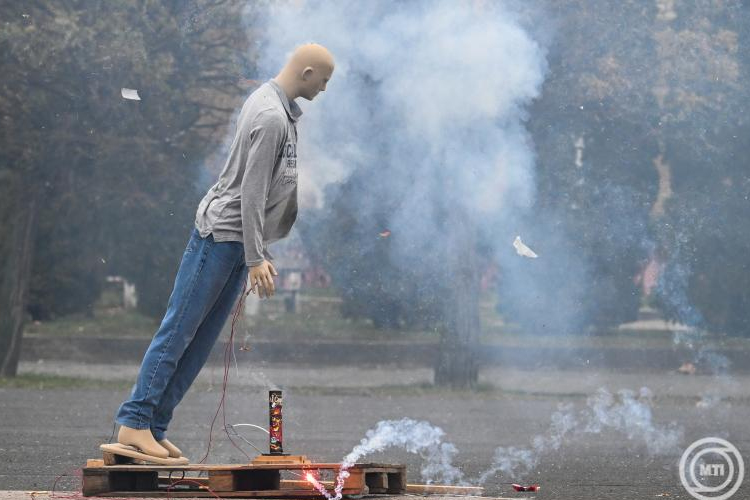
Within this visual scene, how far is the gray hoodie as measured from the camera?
5164 millimetres

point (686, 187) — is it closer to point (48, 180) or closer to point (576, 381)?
point (576, 381)

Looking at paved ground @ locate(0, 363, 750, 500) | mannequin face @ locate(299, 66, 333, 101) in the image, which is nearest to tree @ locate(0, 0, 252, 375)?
paved ground @ locate(0, 363, 750, 500)

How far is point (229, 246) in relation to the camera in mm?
5301

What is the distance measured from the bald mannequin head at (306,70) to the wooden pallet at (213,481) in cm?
154

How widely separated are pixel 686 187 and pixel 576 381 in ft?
14.4

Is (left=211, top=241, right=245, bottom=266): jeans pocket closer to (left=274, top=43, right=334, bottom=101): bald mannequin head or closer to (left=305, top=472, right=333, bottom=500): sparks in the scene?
(left=274, top=43, right=334, bottom=101): bald mannequin head

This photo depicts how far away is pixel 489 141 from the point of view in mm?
10805

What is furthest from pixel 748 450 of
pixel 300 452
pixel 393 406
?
pixel 393 406

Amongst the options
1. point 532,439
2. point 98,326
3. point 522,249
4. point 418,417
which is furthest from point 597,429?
point 98,326

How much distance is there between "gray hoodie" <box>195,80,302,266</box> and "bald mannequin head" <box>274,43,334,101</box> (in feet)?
0.17

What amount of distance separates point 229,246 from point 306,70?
796 millimetres

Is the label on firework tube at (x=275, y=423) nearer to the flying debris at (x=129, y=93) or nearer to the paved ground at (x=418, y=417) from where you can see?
the paved ground at (x=418, y=417)

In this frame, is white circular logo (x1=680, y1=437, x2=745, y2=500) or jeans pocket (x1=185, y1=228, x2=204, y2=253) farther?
white circular logo (x1=680, y1=437, x2=745, y2=500)

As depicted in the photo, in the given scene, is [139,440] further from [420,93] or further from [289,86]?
[420,93]
